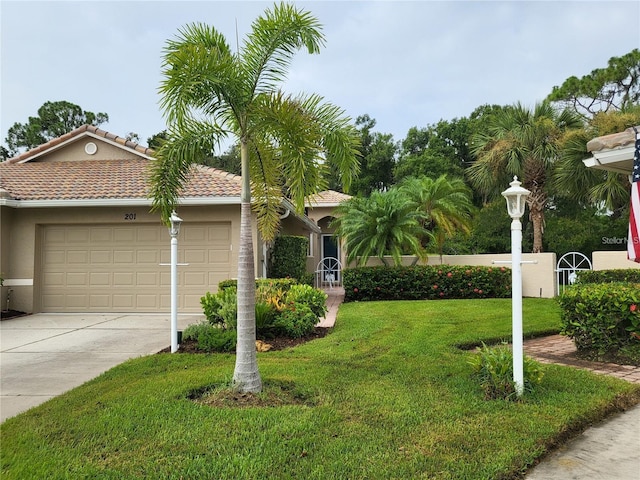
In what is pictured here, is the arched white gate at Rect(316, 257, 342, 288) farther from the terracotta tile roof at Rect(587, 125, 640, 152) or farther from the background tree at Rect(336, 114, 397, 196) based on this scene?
Result: the terracotta tile roof at Rect(587, 125, 640, 152)

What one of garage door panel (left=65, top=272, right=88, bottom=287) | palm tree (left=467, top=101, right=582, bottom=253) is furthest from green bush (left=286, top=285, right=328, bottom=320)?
palm tree (left=467, top=101, right=582, bottom=253)

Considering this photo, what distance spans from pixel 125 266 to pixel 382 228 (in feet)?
22.8

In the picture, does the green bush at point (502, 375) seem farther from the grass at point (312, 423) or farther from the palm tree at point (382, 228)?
the palm tree at point (382, 228)

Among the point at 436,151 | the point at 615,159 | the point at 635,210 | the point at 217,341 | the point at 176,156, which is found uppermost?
the point at 436,151

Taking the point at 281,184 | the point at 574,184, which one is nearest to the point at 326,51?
the point at 281,184

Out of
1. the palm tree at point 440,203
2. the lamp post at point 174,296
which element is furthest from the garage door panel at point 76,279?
the palm tree at point 440,203

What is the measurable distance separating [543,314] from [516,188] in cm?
596

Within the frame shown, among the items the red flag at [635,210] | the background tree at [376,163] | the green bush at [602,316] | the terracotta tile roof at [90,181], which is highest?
the background tree at [376,163]

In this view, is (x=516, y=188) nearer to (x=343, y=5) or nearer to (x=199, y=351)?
(x=199, y=351)

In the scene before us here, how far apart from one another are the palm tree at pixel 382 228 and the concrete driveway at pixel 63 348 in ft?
16.5

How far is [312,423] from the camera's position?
3754mm

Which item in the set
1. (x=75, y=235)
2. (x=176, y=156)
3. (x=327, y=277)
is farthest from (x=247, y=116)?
(x=327, y=277)

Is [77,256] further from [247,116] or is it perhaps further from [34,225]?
[247,116]

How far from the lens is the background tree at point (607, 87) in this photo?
23.2 m
